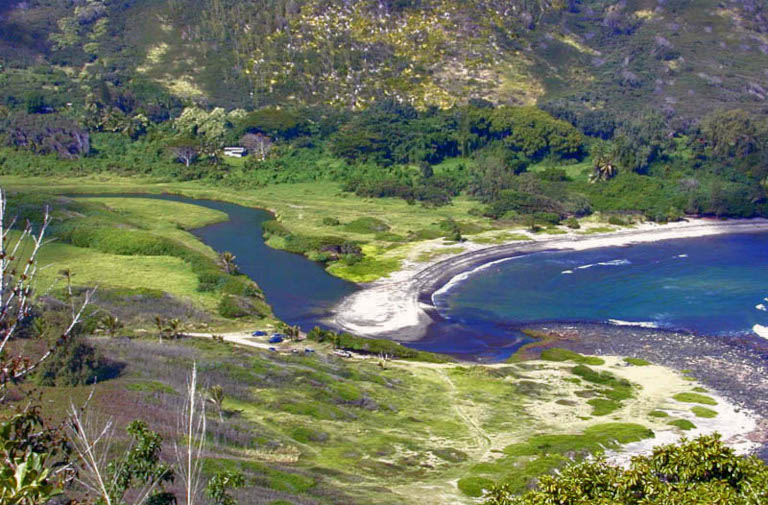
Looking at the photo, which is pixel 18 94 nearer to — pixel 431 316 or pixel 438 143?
pixel 438 143

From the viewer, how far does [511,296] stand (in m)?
105

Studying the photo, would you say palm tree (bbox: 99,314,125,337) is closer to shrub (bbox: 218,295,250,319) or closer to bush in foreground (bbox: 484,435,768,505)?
shrub (bbox: 218,295,250,319)

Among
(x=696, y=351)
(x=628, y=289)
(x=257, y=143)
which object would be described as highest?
(x=257, y=143)

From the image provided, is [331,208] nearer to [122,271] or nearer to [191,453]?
[122,271]

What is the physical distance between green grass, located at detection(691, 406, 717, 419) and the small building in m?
140

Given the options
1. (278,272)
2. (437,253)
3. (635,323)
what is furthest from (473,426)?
(437,253)

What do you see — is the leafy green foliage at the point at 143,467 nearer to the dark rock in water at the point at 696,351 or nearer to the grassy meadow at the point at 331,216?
the dark rock in water at the point at 696,351

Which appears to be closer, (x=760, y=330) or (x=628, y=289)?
(x=760, y=330)

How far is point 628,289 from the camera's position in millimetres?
108062

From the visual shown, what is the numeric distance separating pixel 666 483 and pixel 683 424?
1411 inches

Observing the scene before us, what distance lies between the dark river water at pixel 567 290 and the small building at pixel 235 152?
186ft

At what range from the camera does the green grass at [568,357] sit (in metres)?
81.8

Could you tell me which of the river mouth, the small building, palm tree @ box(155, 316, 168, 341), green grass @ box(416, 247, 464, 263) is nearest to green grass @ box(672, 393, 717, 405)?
the river mouth

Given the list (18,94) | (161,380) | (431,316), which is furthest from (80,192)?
(161,380)
